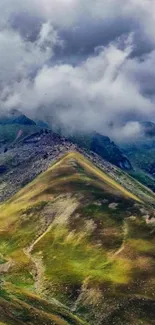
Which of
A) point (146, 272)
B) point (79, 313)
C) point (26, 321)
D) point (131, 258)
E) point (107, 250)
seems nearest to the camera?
point (26, 321)

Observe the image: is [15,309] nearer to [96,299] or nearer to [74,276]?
[96,299]

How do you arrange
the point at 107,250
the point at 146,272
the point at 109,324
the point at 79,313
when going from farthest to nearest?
1. the point at 107,250
2. the point at 146,272
3. the point at 79,313
4. the point at 109,324

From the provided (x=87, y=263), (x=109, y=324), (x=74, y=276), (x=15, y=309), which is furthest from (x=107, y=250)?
(x=15, y=309)

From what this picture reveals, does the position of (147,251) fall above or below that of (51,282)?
above

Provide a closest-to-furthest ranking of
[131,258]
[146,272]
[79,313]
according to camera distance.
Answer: [79,313] < [146,272] < [131,258]

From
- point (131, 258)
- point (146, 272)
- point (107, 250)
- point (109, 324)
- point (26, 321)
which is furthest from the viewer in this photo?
point (107, 250)

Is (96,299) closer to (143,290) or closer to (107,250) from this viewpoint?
(143,290)

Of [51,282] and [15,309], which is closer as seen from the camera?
[15,309]

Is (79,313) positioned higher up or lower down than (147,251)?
lower down

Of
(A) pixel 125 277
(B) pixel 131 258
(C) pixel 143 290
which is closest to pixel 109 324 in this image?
(C) pixel 143 290
